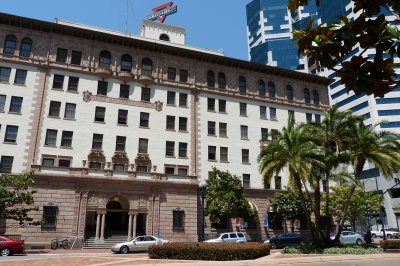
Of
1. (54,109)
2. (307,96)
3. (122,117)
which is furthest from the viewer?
(307,96)

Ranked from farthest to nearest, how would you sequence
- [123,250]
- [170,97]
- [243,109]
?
[243,109]
[170,97]
[123,250]

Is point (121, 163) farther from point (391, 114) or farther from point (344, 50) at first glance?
point (391, 114)

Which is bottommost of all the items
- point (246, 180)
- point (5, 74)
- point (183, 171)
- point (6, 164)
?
point (246, 180)

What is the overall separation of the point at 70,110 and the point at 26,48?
8769 mm

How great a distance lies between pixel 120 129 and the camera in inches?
1551

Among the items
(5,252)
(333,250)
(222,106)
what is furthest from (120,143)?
(333,250)

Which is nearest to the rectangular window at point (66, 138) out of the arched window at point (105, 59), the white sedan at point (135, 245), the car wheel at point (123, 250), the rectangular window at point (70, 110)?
the rectangular window at point (70, 110)

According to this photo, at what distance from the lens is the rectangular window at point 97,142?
37.8 metres

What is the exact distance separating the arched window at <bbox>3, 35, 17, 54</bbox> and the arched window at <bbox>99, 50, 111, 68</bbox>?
9.35 metres

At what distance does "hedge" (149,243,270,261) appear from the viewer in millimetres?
20234

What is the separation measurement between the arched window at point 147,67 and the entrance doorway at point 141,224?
1747 centimetres

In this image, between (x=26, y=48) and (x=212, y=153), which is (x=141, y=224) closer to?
(x=212, y=153)

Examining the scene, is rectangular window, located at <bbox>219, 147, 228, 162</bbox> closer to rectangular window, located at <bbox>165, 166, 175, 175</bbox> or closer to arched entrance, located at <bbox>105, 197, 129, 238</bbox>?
rectangular window, located at <bbox>165, 166, 175, 175</bbox>

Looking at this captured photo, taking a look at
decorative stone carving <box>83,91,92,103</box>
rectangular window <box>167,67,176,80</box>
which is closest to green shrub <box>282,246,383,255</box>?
decorative stone carving <box>83,91,92,103</box>
